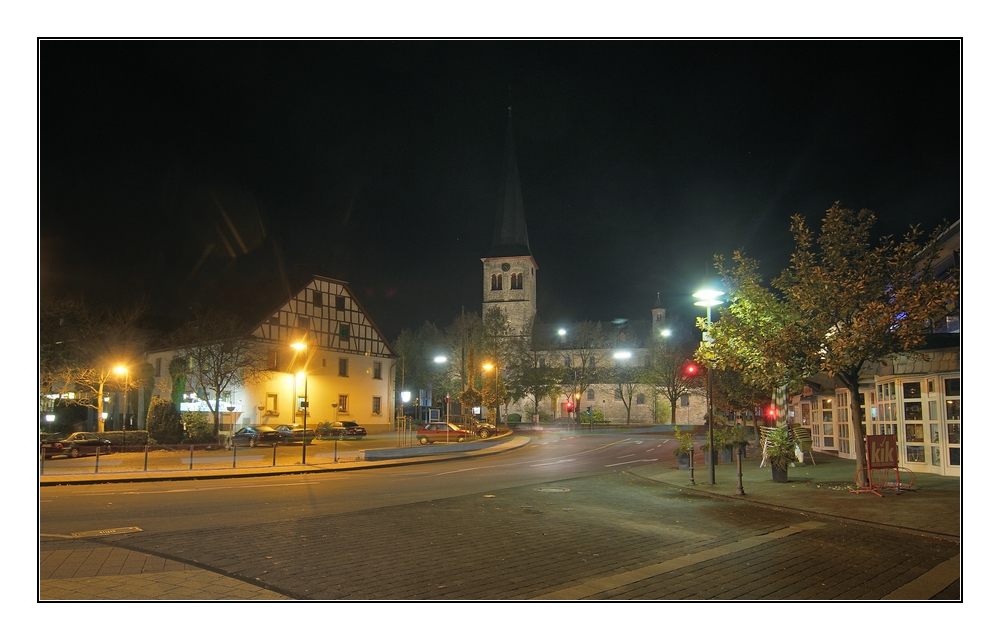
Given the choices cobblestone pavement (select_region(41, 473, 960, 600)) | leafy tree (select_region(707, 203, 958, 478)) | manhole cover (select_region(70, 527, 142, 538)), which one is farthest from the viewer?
leafy tree (select_region(707, 203, 958, 478))

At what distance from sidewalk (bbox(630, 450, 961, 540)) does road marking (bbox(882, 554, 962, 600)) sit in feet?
7.27

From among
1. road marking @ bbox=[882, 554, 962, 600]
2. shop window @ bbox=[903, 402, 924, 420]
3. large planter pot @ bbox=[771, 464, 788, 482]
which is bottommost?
large planter pot @ bbox=[771, 464, 788, 482]

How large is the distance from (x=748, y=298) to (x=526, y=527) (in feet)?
28.1

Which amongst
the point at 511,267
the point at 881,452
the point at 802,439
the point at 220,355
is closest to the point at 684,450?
the point at 802,439

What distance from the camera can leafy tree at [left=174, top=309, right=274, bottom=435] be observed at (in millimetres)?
40969

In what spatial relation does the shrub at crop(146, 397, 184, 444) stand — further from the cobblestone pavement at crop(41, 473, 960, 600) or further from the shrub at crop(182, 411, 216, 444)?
the cobblestone pavement at crop(41, 473, 960, 600)

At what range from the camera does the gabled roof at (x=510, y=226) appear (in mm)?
87562

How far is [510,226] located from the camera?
90312 mm

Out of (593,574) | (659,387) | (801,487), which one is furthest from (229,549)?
(659,387)

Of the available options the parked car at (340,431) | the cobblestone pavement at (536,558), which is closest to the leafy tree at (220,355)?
the parked car at (340,431)

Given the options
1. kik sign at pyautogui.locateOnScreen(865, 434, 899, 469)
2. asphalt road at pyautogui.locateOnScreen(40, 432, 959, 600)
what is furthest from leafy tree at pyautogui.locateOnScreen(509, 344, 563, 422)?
kik sign at pyautogui.locateOnScreen(865, 434, 899, 469)

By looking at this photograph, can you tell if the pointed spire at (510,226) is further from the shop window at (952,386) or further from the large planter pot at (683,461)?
the shop window at (952,386)

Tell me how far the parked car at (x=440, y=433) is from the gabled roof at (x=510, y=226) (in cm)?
4984

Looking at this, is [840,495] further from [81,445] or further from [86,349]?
[86,349]
